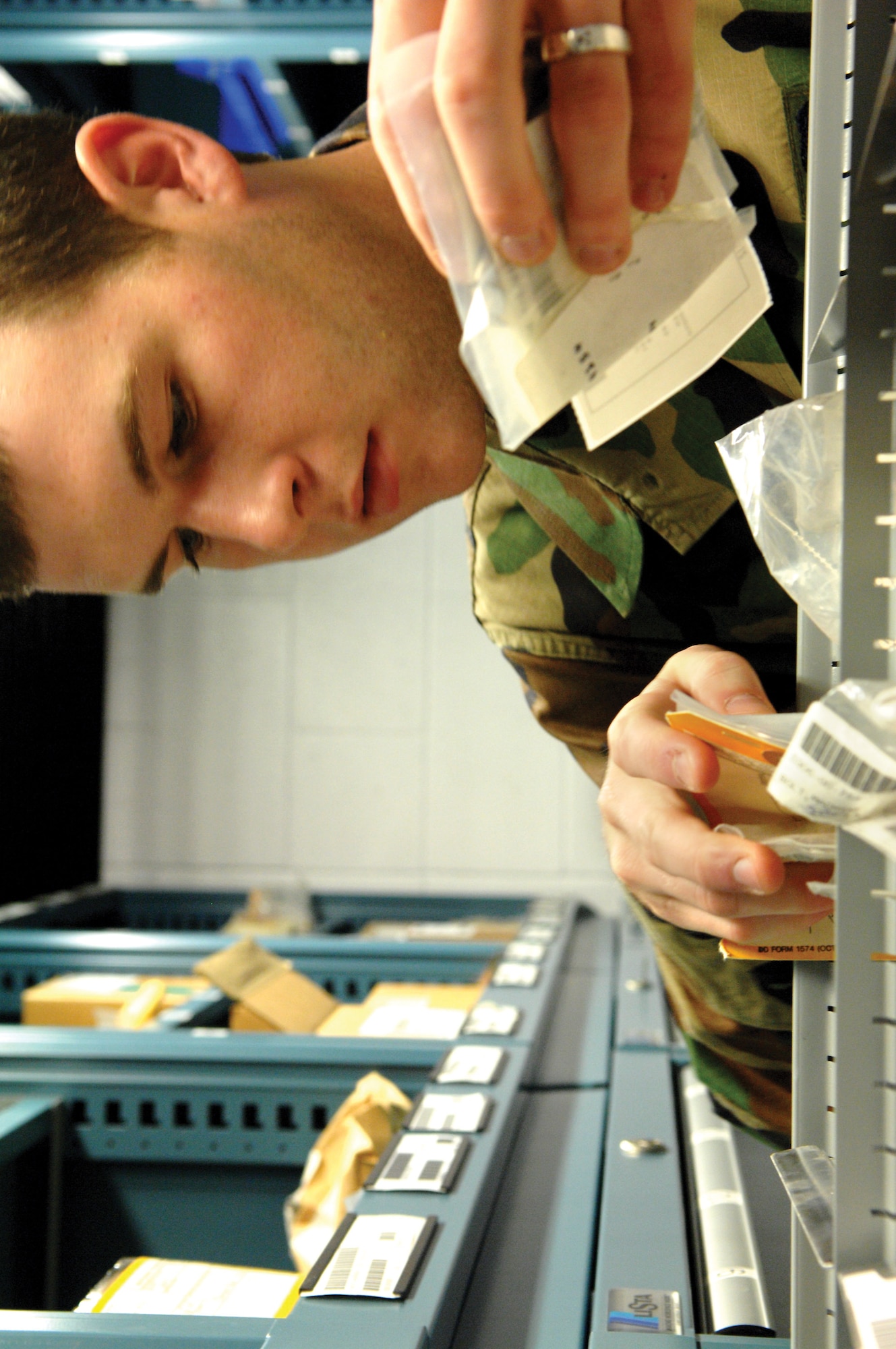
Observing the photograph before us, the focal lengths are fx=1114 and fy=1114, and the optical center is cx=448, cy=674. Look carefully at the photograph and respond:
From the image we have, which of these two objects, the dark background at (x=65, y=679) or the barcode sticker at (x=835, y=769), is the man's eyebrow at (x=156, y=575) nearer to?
the barcode sticker at (x=835, y=769)

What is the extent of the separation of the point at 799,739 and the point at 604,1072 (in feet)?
3.33

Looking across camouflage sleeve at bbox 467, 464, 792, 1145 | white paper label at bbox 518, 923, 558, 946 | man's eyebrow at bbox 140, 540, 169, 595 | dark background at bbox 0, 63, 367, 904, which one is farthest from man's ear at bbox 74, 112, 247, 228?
dark background at bbox 0, 63, 367, 904

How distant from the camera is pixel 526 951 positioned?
201cm

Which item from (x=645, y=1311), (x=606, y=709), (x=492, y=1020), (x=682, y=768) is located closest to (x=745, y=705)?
(x=682, y=768)

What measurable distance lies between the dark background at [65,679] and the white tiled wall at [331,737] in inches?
6.5

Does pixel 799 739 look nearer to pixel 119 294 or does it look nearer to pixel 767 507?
pixel 767 507

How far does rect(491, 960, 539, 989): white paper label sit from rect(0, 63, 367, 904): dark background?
2.10 m

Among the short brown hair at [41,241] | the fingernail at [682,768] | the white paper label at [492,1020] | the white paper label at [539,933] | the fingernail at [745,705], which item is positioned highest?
the short brown hair at [41,241]

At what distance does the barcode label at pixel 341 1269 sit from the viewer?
2.37 feet

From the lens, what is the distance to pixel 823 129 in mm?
549

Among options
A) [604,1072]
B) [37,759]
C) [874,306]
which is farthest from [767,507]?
[37,759]

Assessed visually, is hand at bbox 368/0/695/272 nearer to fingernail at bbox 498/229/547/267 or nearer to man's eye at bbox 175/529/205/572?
Answer: fingernail at bbox 498/229/547/267

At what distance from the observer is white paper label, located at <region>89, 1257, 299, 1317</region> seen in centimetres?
82

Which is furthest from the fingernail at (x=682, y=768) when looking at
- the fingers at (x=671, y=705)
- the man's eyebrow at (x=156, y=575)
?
the man's eyebrow at (x=156, y=575)
